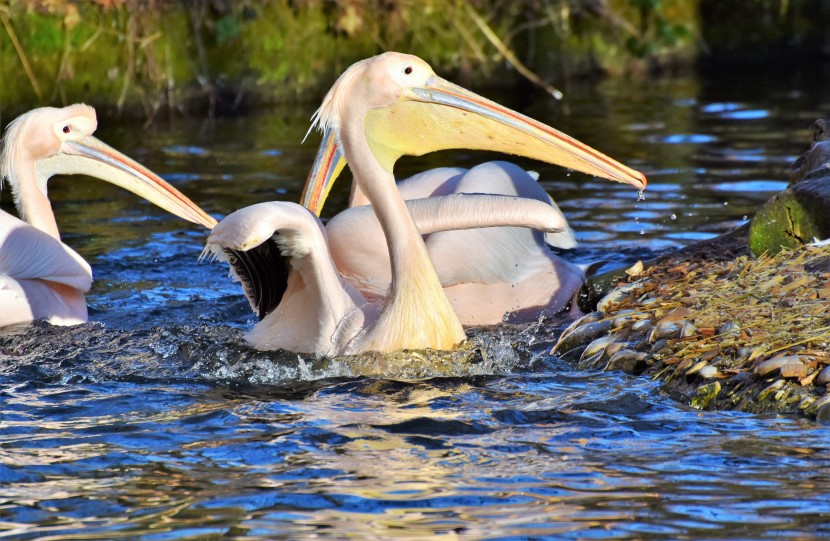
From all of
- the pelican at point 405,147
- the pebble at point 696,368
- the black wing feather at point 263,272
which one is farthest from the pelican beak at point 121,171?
the pebble at point 696,368

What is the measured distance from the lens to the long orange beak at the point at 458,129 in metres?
4.48

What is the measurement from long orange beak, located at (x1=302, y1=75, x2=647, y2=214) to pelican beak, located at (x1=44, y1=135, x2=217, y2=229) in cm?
141

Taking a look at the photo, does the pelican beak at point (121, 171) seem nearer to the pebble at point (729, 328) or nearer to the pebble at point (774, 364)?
the pebble at point (729, 328)

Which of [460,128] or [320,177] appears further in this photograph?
[320,177]

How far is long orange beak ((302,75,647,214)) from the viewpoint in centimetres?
448

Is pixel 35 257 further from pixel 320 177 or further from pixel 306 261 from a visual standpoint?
pixel 306 261

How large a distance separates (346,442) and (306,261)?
0.99 m

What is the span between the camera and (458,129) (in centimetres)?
455

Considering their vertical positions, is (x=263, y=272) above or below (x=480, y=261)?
above

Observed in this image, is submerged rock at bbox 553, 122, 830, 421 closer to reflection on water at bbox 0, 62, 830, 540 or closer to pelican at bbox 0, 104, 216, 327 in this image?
reflection on water at bbox 0, 62, 830, 540

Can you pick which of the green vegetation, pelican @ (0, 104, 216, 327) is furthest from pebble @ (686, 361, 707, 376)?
the green vegetation

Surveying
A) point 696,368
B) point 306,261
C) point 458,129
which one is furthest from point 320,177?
point 696,368

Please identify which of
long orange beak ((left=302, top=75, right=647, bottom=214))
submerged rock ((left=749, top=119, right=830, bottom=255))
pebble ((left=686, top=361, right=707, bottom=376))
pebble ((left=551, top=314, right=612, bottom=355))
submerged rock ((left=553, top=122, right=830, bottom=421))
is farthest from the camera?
submerged rock ((left=749, top=119, right=830, bottom=255))

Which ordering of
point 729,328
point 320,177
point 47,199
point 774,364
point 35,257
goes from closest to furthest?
point 774,364, point 729,328, point 35,257, point 320,177, point 47,199
